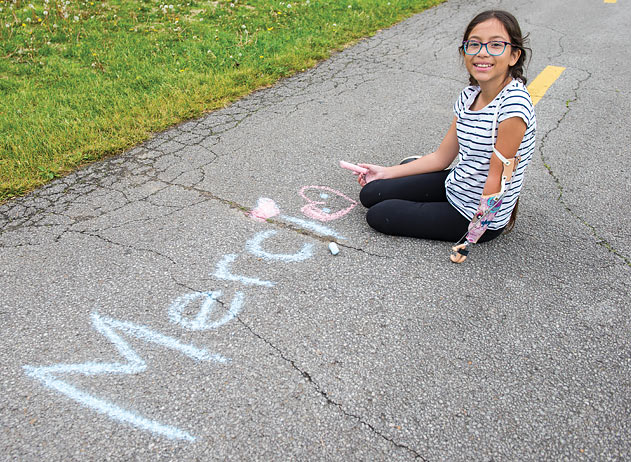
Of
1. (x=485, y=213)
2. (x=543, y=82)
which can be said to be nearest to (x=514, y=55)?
(x=485, y=213)

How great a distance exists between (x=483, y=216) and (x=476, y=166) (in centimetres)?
28

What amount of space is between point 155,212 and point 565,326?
2529mm

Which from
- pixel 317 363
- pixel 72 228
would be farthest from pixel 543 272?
pixel 72 228

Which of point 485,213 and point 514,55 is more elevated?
point 514,55

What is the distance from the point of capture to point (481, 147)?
8.64ft

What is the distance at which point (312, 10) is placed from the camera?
7859mm

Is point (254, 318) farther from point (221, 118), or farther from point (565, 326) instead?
point (221, 118)

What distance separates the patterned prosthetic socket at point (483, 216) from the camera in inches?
102

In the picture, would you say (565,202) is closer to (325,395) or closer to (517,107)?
(517,107)

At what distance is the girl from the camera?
245 cm

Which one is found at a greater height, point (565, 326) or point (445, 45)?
point (445, 45)

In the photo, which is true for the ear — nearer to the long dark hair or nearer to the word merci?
the long dark hair

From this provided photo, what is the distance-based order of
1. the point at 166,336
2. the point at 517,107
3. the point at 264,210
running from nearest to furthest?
the point at 166,336 < the point at 517,107 < the point at 264,210

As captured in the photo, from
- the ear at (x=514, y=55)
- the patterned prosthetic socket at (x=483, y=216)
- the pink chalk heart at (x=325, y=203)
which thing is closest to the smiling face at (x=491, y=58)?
the ear at (x=514, y=55)
